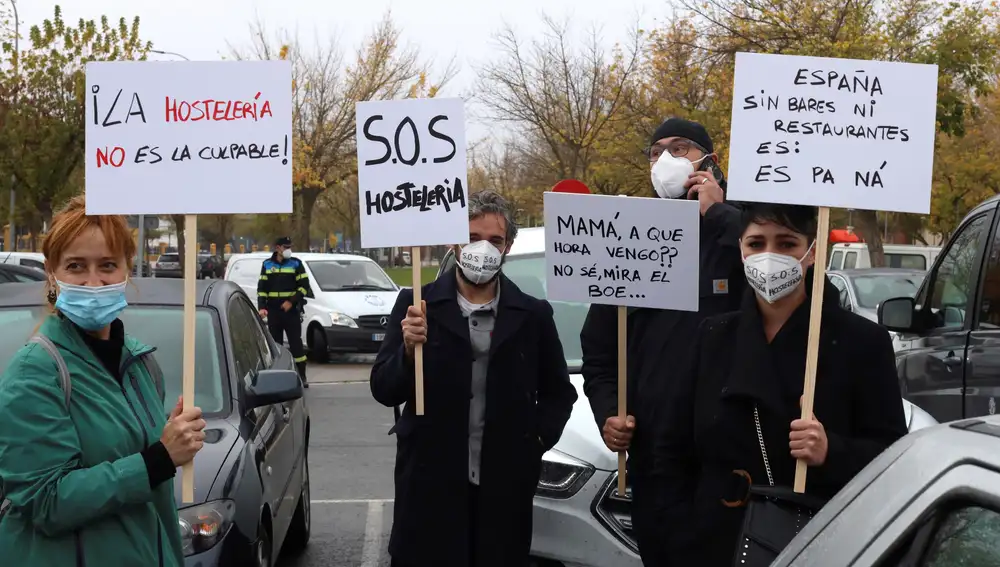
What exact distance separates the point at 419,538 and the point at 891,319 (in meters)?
3.52

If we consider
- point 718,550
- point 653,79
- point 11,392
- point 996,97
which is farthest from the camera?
point 996,97

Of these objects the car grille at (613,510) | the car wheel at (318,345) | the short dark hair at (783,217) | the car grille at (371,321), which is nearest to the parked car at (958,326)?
the car grille at (613,510)

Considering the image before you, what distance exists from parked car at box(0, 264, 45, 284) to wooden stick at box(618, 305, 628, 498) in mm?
10715

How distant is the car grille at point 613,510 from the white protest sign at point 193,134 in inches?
72.7

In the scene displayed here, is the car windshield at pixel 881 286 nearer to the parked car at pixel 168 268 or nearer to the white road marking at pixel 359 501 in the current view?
the white road marking at pixel 359 501

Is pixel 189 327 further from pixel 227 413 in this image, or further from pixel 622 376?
pixel 227 413

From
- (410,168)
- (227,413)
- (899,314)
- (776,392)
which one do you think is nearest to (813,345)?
(776,392)

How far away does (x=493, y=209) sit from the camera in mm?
3867

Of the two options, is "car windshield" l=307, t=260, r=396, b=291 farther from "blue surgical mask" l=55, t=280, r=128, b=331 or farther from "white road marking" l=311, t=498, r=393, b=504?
"blue surgical mask" l=55, t=280, r=128, b=331

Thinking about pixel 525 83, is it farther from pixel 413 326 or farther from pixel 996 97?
pixel 413 326

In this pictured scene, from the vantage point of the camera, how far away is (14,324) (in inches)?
195

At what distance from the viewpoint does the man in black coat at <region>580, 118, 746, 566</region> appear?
11.2ft

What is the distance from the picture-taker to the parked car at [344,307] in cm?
1692

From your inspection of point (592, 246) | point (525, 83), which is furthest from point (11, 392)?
point (525, 83)
